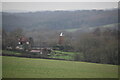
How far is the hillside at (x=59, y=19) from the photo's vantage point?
3.71m

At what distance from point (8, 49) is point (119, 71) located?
245cm

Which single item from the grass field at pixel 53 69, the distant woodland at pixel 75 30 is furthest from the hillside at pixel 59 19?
the grass field at pixel 53 69

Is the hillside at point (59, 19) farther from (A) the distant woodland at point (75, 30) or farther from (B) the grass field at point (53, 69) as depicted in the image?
(B) the grass field at point (53, 69)

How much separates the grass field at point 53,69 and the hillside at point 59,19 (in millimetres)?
747

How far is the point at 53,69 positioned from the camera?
Result: 3777 millimetres

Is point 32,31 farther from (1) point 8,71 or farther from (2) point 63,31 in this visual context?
(1) point 8,71

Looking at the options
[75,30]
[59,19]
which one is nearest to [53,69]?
[75,30]

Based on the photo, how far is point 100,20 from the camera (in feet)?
12.2

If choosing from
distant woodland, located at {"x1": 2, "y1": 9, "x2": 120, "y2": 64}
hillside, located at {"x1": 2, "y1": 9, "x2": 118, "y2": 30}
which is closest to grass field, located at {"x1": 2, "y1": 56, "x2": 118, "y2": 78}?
distant woodland, located at {"x1": 2, "y1": 9, "x2": 120, "y2": 64}

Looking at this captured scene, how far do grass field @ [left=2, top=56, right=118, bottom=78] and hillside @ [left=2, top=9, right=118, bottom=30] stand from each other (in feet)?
2.45

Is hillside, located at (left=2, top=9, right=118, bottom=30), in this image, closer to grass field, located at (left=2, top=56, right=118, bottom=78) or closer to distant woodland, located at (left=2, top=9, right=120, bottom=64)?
distant woodland, located at (left=2, top=9, right=120, bottom=64)

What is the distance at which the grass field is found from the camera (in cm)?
374

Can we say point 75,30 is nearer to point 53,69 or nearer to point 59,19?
point 59,19

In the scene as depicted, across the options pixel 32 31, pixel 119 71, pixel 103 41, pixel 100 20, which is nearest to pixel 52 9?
pixel 32 31
